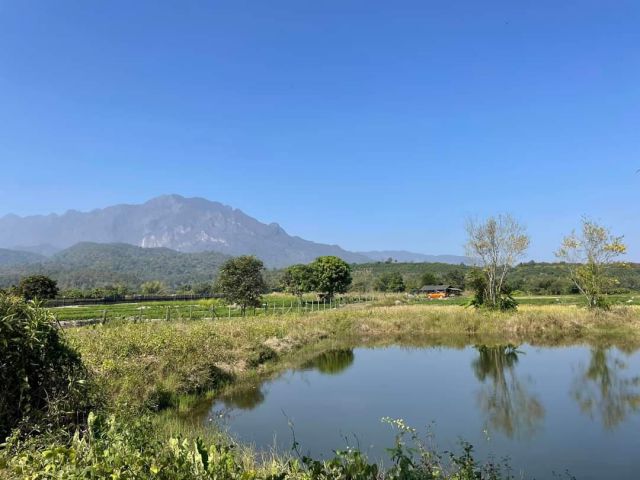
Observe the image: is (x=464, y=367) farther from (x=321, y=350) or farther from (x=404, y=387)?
(x=321, y=350)

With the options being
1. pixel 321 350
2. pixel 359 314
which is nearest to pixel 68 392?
pixel 321 350

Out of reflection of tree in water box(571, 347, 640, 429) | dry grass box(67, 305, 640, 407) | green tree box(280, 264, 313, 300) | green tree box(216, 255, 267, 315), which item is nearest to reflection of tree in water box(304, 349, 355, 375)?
dry grass box(67, 305, 640, 407)

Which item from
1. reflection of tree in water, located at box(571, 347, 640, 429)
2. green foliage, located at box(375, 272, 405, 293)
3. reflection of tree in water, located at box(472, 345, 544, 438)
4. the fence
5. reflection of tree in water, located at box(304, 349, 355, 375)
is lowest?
the fence

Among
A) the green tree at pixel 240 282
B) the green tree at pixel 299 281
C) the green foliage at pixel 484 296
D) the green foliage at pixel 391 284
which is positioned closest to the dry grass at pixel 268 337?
the green foliage at pixel 484 296

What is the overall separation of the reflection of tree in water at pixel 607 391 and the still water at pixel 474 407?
0.03 meters

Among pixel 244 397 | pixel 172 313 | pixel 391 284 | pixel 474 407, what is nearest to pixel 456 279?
pixel 391 284

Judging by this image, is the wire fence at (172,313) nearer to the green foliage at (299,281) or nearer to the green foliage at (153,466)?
the green foliage at (299,281)

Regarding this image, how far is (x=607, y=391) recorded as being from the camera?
1401cm

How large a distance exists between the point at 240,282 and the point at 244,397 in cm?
1625

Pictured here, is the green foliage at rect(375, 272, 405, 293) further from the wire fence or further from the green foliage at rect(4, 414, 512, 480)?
the green foliage at rect(4, 414, 512, 480)

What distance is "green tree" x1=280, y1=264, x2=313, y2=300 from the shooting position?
61.7m

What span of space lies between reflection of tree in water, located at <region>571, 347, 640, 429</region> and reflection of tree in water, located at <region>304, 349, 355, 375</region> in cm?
808

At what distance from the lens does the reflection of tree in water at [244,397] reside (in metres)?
12.8

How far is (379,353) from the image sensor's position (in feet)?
72.8
